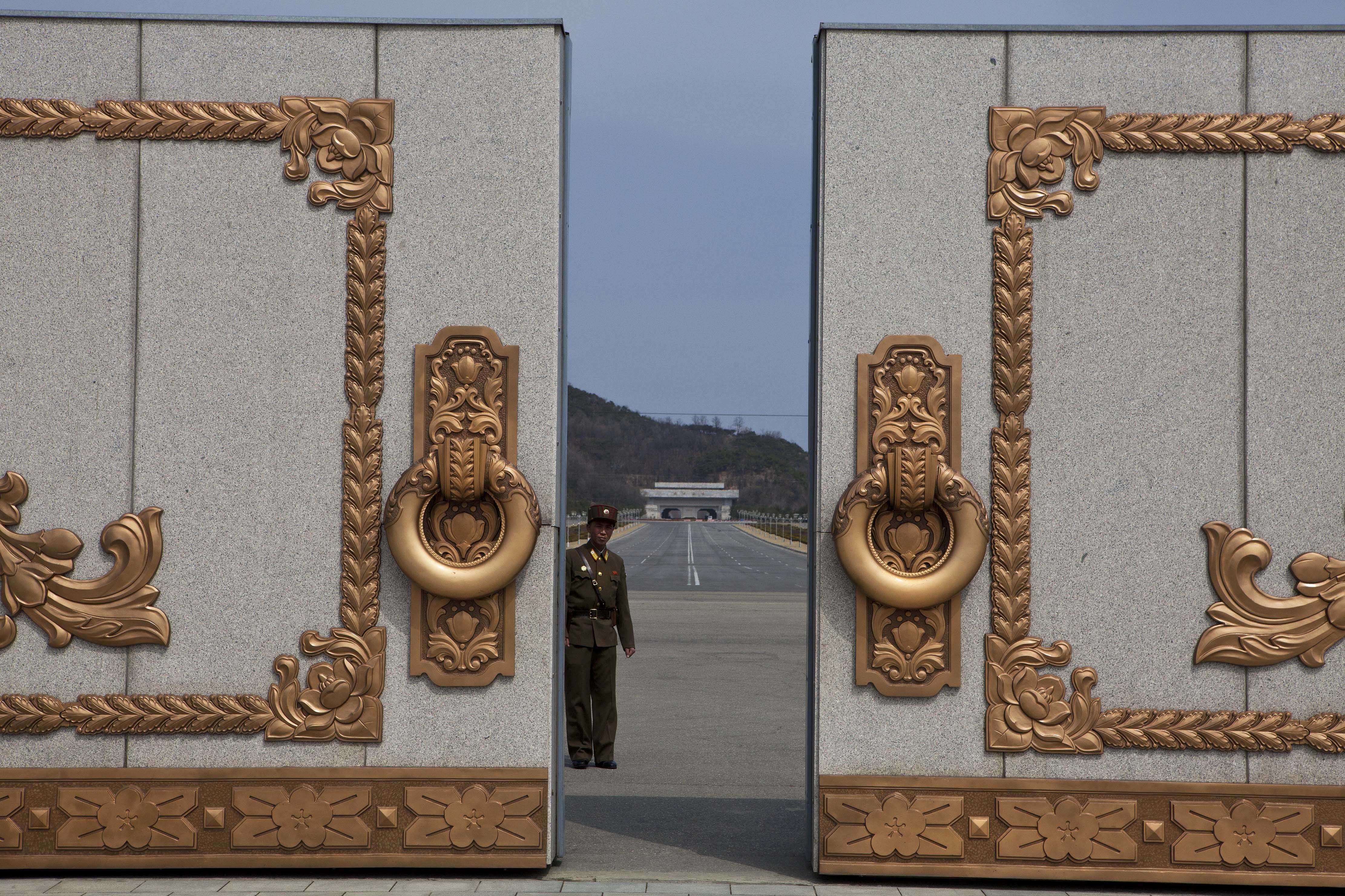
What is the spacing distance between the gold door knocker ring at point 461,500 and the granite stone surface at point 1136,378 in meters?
2.56

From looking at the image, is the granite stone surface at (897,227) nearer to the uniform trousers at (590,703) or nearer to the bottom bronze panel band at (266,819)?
the uniform trousers at (590,703)

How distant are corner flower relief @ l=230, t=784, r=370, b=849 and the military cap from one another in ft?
6.96

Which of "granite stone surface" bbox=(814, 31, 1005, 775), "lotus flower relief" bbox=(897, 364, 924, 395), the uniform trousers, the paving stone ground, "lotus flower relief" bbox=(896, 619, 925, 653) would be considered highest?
"granite stone surface" bbox=(814, 31, 1005, 775)

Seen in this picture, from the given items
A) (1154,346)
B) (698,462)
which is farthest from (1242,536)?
(698,462)

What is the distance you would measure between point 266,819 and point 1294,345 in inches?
220

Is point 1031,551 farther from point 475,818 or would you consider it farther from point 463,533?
point 475,818

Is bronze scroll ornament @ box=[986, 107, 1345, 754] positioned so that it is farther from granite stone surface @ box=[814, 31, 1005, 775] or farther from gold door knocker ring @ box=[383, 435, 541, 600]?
gold door knocker ring @ box=[383, 435, 541, 600]

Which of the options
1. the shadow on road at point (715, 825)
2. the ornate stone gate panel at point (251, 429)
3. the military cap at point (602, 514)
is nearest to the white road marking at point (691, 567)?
the shadow on road at point (715, 825)

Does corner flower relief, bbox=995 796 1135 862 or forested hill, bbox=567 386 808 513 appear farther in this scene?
forested hill, bbox=567 386 808 513

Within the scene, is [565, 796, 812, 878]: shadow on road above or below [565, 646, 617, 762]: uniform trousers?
below

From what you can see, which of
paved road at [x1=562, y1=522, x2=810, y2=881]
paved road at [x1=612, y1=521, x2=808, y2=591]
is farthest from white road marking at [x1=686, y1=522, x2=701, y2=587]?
paved road at [x1=562, y1=522, x2=810, y2=881]

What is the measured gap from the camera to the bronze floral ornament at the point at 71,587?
5.46 meters

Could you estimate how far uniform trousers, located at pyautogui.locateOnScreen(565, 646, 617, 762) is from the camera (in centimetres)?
650

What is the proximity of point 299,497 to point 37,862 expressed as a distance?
2175 mm
